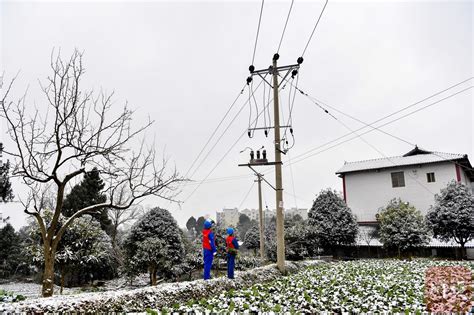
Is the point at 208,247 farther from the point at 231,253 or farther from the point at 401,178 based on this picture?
the point at 401,178

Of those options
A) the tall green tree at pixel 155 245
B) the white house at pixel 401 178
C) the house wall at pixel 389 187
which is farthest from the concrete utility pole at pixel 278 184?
the house wall at pixel 389 187

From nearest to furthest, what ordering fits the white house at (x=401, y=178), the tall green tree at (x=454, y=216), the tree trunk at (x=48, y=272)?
the tree trunk at (x=48, y=272)
the tall green tree at (x=454, y=216)
the white house at (x=401, y=178)

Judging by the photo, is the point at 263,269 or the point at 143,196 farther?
the point at 263,269

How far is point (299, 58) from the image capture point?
11.6m

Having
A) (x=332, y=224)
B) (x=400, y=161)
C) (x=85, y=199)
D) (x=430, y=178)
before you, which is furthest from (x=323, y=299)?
(x=400, y=161)

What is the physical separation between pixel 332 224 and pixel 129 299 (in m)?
20.3

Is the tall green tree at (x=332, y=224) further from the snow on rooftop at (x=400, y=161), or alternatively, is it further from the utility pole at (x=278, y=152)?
the utility pole at (x=278, y=152)

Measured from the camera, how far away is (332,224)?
928 inches

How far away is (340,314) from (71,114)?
7.57 metres

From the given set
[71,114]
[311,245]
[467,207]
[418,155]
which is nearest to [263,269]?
[71,114]

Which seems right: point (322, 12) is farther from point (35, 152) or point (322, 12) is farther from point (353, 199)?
point (353, 199)

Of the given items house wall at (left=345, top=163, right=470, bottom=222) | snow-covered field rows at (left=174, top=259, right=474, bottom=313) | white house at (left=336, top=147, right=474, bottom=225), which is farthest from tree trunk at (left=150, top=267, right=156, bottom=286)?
house wall at (left=345, top=163, right=470, bottom=222)

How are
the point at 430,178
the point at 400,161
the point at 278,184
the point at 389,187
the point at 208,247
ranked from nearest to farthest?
the point at 208,247 < the point at 278,184 < the point at 430,178 < the point at 389,187 < the point at 400,161

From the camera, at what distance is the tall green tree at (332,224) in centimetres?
2342
